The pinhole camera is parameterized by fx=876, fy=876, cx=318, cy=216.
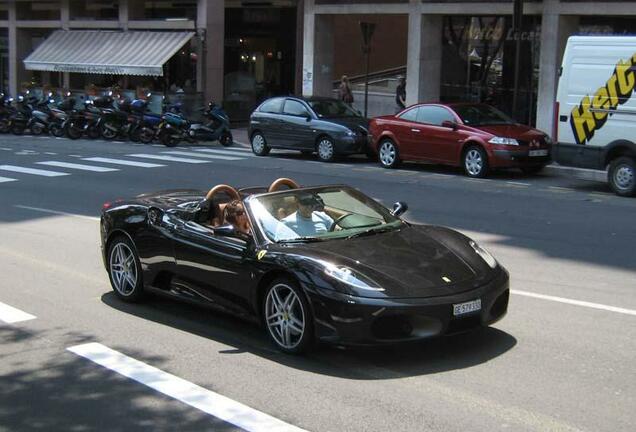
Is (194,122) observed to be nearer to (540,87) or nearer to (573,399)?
(540,87)

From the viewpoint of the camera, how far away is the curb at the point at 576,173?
18.2 m

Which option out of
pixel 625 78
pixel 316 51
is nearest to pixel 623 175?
pixel 625 78

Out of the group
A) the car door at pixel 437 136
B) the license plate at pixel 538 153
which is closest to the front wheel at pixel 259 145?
the car door at pixel 437 136

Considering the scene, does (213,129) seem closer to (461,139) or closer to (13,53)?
(461,139)

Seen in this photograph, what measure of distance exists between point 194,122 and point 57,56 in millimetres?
11466

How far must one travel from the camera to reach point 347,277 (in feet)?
20.0

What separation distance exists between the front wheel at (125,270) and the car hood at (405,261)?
2.13 meters

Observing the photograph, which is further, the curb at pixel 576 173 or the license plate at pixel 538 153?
the curb at pixel 576 173

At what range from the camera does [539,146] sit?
1820 cm

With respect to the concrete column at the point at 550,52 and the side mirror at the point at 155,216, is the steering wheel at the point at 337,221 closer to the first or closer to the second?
the side mirror at the point at 155,216

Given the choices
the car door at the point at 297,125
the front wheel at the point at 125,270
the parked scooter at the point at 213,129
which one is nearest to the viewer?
the front wheel at the point at 125,270

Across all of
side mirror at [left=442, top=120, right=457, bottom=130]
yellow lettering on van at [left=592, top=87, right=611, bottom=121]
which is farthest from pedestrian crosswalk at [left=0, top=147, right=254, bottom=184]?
yellow lettering on van at [left=592, top=87, right=611, bottom=121]

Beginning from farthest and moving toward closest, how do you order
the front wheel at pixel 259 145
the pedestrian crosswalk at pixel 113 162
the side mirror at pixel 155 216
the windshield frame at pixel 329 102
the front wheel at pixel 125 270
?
the front wheel at pixel 259 145 < the windshield frame at pixel 329 102 < the pedestrian crosswalk at pixel 113 162 < the front wheel at pixel 125 270 < the side mirror at pixel 155 216

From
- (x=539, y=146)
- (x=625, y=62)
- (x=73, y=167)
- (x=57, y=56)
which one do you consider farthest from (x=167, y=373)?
(x=57, y=56)
